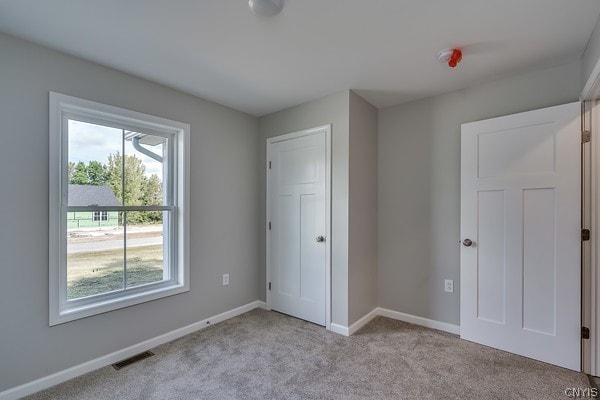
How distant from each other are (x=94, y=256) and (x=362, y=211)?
2.41 metres

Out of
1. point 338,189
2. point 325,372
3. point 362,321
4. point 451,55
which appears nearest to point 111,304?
point 325,372

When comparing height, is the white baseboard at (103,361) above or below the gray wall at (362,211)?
below

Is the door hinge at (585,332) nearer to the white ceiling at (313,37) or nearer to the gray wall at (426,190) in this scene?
the gray wall at (426,190)

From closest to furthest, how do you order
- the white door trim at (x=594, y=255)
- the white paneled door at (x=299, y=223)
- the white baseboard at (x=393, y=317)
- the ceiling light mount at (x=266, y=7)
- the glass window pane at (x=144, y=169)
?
the ceiling light mount at (x=266, y=7) → the white door trim at (x=594, y=255) → the glass window pane at (x=144, y=169) → the white baseboard at (x=393, y=317) → the white paneled door at (x=299, y=223)

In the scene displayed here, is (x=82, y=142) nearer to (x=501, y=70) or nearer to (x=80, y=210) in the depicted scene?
(x=80, y=210)

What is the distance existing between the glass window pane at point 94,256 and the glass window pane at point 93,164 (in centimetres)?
13

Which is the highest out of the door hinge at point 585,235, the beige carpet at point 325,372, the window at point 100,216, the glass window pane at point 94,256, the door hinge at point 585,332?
the window at point 100,216

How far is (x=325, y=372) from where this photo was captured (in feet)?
6.88

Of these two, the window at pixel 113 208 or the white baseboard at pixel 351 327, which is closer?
the window at pixel 113 208

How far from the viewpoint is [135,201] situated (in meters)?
2.53

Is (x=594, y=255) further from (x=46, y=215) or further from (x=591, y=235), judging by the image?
(x=46, y=215)

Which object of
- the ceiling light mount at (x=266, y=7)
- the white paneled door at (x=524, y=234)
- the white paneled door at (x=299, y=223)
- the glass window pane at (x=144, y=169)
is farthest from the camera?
the white paneled door at (x=299, y=223)

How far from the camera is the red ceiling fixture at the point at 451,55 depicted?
202cm

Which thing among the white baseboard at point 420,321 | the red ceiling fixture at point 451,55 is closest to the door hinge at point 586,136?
the red ceiling fixture at point 451,55
